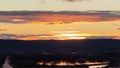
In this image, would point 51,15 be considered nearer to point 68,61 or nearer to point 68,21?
point 68,21

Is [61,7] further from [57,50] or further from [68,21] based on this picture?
[57,50]

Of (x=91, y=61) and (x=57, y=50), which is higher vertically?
Result: (x=57, y=50)

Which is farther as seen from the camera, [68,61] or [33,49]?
[68,61]

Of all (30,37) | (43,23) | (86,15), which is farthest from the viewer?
(86,15)

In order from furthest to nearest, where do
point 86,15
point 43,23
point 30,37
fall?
point 86,15, point 43,23, point 30,37

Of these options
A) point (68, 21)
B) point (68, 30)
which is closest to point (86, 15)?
point (68, 21)

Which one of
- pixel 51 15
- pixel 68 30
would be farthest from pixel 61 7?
→ pixel 68 30
